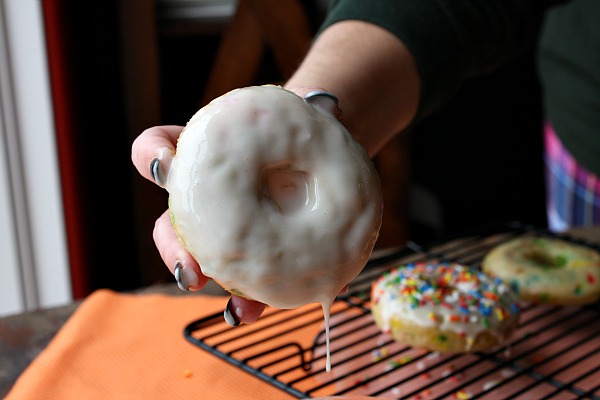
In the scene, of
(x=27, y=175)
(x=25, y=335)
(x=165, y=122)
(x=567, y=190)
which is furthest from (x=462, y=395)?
(x=567, y=190)

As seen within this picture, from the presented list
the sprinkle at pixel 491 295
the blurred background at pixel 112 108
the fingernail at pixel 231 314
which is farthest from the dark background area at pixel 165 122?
the fingernail at pixel 231 314

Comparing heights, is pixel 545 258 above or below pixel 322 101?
below

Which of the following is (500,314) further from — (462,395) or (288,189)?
(288,189)

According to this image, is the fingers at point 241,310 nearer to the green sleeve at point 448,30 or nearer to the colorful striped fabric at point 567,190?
the green sleeve at point 448,30

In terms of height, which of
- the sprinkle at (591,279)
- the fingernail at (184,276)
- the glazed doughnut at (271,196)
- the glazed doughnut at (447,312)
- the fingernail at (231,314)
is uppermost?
the glazed doughnut at (271,196)

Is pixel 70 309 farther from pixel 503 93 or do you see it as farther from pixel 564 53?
pixel 503 93
